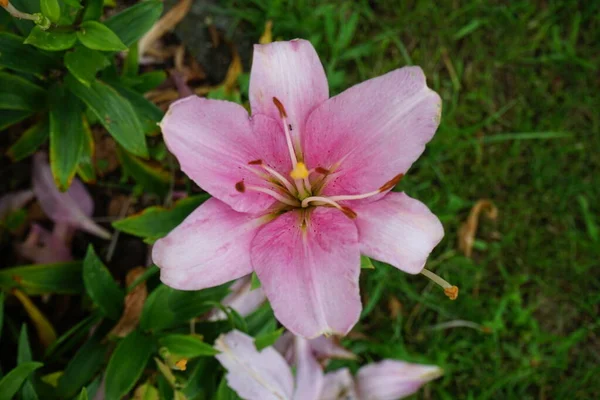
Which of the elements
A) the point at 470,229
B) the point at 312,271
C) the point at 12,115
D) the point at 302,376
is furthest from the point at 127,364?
the point at 470,229

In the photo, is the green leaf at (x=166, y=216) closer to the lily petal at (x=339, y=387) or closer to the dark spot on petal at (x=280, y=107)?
the dark spot on petal at (x=280, y=107)

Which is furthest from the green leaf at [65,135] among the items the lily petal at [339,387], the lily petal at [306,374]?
the lily petal at [339,387]

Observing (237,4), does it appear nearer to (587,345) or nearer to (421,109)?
(421,109)

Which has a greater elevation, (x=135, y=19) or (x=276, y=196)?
(x=135, y=19)

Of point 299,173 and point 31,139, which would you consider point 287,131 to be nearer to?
point 299,173

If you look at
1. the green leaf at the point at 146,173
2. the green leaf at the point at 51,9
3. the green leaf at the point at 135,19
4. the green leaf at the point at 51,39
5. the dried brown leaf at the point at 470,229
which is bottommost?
the dried brown leaf at the point at 470,229

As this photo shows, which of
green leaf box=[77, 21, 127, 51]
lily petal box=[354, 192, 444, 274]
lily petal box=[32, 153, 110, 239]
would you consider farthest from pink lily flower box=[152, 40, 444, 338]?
lily petal box=[32, 153, 110, 239]
